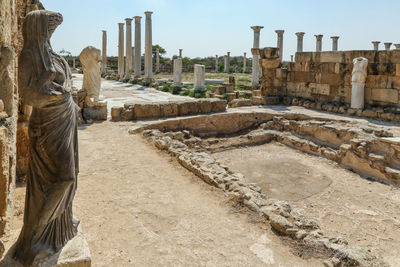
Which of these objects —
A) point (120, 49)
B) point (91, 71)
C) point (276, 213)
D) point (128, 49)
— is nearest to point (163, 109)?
point (91, 71)

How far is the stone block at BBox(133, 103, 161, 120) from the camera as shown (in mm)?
10803

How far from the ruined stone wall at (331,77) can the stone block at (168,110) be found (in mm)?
5400

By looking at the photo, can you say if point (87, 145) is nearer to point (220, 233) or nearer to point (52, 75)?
point (220, 233)

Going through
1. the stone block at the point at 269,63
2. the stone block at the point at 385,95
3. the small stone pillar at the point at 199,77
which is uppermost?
the stone block at the point at 269,63

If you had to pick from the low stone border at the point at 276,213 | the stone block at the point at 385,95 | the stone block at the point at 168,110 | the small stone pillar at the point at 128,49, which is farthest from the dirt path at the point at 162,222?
the small stone pillar at the point at 128,49

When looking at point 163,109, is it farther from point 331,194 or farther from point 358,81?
point 358,81

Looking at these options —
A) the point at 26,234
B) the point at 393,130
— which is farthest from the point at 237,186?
the point at 393,130

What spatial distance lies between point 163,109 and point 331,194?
6.18m

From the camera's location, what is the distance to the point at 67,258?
8.65ft

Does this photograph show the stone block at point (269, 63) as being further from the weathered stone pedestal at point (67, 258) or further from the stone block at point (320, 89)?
the weathered stone pedestal at point (67, 258)

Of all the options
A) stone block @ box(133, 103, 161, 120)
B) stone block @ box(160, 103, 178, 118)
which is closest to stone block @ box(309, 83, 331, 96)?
stone block @ box(160, 103, 178, 118)

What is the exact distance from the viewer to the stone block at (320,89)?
13.3m

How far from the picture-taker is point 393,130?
9609mm

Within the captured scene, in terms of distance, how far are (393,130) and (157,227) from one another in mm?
8244
